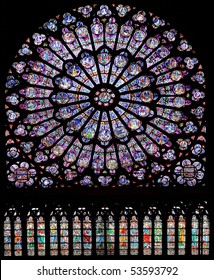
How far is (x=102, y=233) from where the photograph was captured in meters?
22.7

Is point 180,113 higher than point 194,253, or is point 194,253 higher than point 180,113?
point 180,113

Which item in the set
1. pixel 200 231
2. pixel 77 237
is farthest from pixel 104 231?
pixel 200 231

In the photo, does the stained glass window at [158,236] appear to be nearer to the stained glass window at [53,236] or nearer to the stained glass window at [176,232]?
the stained glass window at [176,232]

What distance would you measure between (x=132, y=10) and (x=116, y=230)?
5.32 m

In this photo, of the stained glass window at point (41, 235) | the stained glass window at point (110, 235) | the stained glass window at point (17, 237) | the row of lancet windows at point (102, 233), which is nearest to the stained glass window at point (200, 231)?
the row of lancet windows at point (102, 233)

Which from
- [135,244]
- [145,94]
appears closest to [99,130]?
[145,94]

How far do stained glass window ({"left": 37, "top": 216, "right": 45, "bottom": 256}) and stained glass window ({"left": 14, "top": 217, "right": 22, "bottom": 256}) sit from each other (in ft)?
1.38

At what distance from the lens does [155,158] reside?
22.9m

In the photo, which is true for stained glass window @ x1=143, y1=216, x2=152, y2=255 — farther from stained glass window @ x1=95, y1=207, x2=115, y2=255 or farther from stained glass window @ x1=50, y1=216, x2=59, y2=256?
stained glass window @ x1=50, y1=216, x2=59, y2=256

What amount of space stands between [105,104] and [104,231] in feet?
10.00

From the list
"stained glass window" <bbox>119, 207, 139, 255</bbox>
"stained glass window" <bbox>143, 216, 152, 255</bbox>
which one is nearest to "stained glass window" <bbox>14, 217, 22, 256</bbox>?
"stained glass window" <bbox>119, 207, 139, 255</bbox>

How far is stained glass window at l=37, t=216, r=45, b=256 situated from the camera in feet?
74.2

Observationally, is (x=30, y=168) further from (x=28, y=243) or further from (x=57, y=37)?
(x=57, y=37)

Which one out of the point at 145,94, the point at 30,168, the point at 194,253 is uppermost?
the point at 145,94
